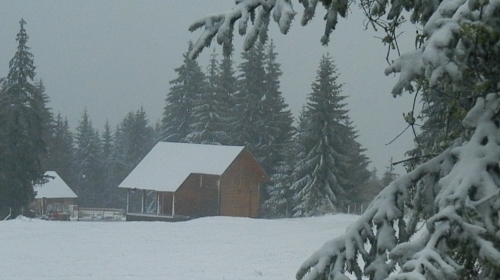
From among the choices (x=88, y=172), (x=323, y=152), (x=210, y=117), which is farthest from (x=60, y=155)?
(x=323, y=152)

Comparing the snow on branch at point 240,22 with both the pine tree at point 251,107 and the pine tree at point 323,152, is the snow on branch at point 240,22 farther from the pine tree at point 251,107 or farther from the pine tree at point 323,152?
the pine tree at point 251,107

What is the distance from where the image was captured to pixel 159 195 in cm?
4778

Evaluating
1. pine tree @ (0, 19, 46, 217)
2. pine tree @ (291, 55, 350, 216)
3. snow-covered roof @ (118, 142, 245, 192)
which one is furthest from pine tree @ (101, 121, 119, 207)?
pine tree @ (291, 55, 350, 216)

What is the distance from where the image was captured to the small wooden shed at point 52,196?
191 feet

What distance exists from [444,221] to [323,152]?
4466 centimetres

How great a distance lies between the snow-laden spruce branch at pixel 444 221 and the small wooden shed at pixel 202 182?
41.0m

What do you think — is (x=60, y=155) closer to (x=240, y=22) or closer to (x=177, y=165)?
(x=177, y=165)

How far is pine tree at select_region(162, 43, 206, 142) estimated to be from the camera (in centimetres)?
6147

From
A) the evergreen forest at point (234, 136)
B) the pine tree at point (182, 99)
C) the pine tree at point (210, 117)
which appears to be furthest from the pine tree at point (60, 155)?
the pine tree at point (210, 117)

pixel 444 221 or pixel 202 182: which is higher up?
pixel 202 182

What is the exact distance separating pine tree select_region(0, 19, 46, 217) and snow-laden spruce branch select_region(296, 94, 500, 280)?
4346 cm

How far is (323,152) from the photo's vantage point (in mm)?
47844

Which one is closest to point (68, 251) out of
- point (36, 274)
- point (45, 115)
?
point (36, 274)

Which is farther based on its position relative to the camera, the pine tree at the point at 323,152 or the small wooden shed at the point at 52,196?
the small wooden shed at the point at 52,196
